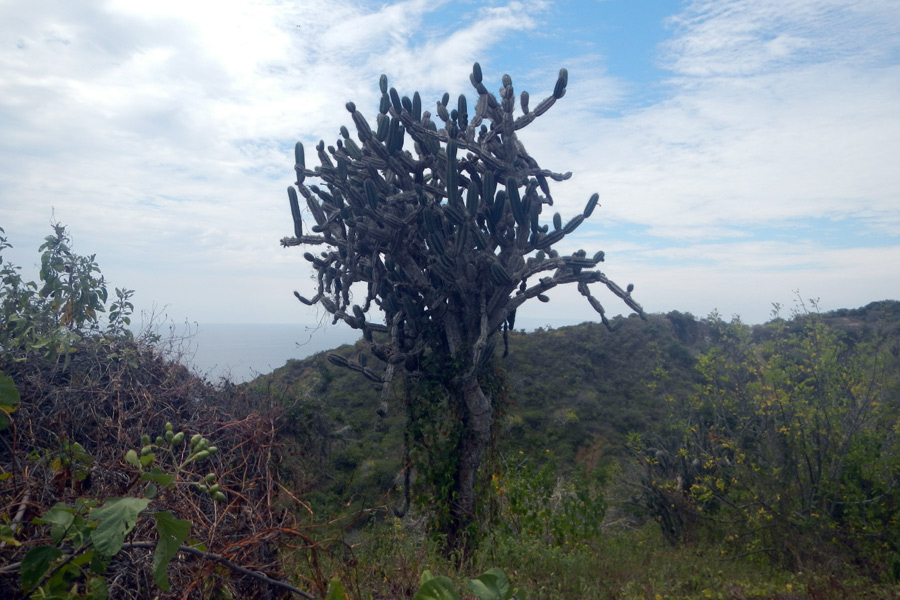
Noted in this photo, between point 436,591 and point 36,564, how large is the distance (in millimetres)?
1292

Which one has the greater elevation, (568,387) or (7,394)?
(7,394)

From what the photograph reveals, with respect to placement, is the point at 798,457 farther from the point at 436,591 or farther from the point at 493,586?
the point at 436,591

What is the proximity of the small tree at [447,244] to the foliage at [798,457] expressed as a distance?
2.82 meters

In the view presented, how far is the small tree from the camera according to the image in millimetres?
6547

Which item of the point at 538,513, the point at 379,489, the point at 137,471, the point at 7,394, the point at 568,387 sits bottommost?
the point at 379,489

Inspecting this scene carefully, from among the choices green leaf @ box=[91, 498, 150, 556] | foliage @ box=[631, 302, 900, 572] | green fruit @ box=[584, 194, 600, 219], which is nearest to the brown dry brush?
green leaf @ box=[91, 498, 150, 556]

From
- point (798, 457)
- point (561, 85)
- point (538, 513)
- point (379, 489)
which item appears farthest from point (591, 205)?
point (379, 489)

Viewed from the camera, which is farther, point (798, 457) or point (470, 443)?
point (798, 457)

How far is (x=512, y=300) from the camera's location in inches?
272

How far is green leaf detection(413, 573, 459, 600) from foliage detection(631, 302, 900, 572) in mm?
6230

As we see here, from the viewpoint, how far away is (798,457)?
7.27 metres

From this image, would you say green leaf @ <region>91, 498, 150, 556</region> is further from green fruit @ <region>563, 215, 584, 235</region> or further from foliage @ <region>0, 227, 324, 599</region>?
green fruit @ <region>563, 215, 584, 235</region>

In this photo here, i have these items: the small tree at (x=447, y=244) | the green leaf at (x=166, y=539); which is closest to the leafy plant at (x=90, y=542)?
the green leaf at (x=166, y=539)

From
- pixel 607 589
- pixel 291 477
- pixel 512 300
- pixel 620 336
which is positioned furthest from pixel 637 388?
pixel 291 477
